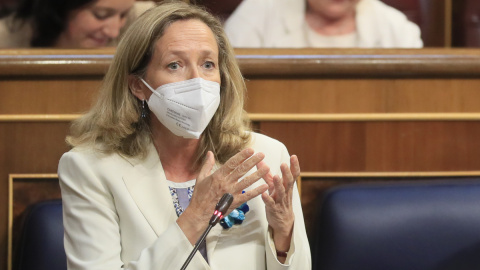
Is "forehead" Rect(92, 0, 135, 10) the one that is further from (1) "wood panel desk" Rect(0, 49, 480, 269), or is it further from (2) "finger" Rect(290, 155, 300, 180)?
A: (2) "finger" Rect(290, 155, 300, 180)

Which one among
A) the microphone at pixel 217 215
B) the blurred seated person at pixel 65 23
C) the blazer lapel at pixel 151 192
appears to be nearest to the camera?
the microphone at pixel 217 215

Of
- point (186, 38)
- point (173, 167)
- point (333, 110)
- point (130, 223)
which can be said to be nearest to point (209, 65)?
point (186, 38)

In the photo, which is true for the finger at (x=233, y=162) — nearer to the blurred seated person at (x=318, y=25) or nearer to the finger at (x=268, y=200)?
the finger at (x=268, y=200)

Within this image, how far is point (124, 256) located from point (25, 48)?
63 centimetres

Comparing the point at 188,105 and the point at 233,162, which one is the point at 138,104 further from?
the point at 233,162

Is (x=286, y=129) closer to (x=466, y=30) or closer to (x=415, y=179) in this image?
(x=415, y=179)

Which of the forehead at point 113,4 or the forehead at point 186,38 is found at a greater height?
the forehead at point 186,38

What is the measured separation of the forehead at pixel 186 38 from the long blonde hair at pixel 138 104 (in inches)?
0.5

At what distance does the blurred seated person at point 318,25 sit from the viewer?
195 centimetres

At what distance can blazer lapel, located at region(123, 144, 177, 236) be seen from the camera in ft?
4.64

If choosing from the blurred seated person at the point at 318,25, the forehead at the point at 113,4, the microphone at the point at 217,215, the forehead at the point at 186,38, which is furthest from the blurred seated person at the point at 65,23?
the microphone at the point at 217,215

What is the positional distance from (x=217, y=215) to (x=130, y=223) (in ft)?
0.82

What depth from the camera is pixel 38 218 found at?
1.66 m

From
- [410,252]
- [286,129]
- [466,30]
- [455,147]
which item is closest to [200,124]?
[286,129]
